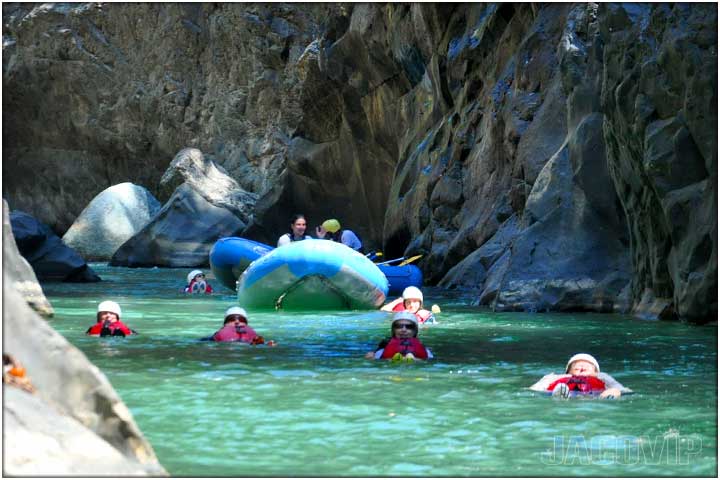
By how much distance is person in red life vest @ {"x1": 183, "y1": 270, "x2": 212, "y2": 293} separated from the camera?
71.2 feet

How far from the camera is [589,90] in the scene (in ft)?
55.7

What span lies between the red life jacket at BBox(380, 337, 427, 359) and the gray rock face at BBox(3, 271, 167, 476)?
212 inches

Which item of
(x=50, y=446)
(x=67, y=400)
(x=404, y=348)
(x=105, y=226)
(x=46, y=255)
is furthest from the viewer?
(x=105, y=226)

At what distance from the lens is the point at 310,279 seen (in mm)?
16312

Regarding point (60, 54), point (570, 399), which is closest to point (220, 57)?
point (60, 54)

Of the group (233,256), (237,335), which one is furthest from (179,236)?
(237,335)

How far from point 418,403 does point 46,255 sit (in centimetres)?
2049

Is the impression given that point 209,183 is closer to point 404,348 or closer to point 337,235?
point 337,235

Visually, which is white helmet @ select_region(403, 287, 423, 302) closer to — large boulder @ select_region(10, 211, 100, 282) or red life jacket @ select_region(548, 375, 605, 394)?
red life jacket @ select_region(548, 375, 605, 394)

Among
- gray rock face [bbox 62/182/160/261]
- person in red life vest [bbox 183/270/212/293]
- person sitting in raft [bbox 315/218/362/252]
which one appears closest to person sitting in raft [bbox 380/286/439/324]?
person sitting in raft [bbox 315/218/362/252]

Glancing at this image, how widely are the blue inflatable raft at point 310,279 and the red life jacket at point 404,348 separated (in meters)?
6.23

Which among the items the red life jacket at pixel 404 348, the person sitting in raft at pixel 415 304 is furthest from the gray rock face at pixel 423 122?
the red life jacket at pixel 404 348

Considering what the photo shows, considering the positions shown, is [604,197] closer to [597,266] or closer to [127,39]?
[597,266]

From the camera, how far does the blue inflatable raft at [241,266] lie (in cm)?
2120
